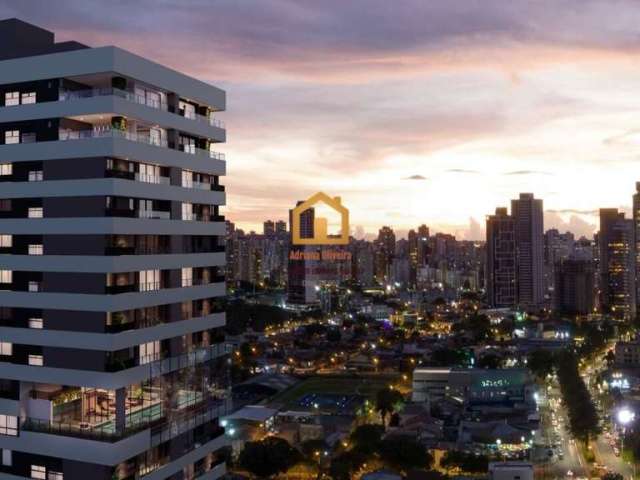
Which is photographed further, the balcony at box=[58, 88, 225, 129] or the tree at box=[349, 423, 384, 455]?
the tree at box=[349, 423, 384, 455]

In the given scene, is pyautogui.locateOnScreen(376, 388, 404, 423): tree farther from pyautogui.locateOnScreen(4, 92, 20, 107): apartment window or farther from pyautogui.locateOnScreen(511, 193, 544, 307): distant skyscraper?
pyautogui.locateOnScreen(511, 193, 544, 307): distant skyscraper

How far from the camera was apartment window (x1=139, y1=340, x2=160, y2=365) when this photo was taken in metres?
7.89

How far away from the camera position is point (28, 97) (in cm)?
791

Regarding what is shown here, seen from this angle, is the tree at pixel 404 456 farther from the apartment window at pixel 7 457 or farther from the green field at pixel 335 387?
the apartment window at pixel 7 457

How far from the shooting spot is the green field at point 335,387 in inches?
1008

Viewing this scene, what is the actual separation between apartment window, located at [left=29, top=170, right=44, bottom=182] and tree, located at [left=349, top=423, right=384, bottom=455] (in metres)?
11.0

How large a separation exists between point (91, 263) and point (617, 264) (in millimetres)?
61669

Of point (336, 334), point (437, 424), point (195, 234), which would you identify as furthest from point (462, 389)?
point (195, 234)

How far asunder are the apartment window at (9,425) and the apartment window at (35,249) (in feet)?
6.29

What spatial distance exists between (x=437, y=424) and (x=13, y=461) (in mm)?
14475

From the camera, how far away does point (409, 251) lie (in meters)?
100

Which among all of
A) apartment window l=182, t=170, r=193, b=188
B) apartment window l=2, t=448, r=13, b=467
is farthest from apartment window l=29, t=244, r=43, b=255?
apartment window l=2, t=448, r=13, b=467

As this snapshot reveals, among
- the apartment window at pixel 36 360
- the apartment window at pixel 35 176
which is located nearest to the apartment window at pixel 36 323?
the apartment window at pixel 36 360

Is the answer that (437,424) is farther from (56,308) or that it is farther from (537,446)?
(56,308)
